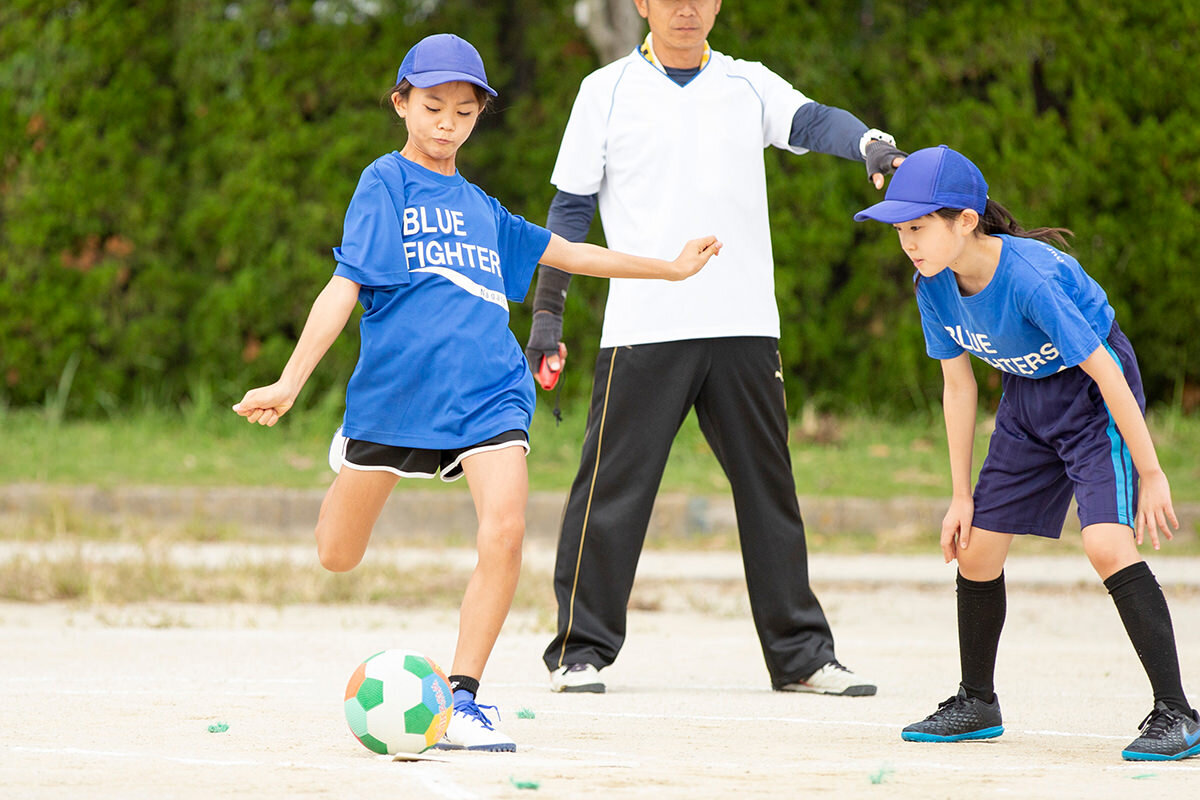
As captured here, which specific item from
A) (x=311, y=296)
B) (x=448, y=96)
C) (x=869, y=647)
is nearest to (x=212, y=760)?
(x=448, y=96)

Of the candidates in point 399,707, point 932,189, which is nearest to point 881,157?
point 932,189

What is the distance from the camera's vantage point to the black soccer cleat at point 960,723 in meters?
4.07

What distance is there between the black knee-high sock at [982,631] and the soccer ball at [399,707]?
1.41 m

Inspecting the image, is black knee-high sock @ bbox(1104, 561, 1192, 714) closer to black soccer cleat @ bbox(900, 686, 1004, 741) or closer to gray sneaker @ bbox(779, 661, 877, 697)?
black soccer cleat @ bbox(900, 686, 1004, 741)

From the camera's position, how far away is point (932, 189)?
3.93m

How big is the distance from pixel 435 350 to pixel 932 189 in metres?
1.31

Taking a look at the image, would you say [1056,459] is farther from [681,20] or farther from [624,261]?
[681,20]

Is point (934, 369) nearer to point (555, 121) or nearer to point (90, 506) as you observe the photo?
point (555, 121)

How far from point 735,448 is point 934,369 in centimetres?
676

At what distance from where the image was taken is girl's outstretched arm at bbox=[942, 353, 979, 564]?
4102mm

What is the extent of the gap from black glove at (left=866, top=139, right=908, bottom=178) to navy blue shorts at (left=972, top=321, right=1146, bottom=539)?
72 centimetres

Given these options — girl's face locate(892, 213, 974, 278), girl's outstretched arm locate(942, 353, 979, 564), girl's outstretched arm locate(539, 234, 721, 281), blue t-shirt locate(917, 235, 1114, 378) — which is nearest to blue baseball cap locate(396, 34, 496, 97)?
girl's outstretched arm locate(539, 234, 721, 281)

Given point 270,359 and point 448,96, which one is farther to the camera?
point 270,359

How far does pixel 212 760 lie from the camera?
11.5 ft
